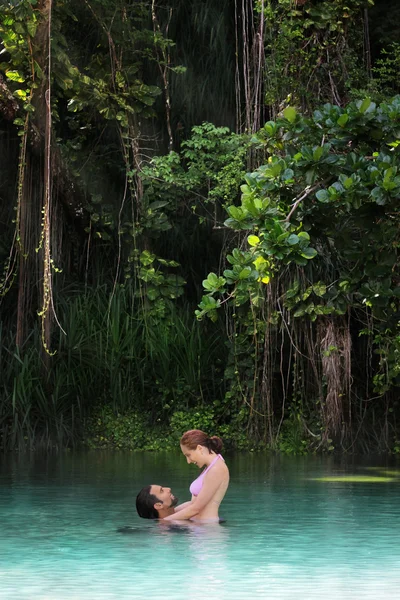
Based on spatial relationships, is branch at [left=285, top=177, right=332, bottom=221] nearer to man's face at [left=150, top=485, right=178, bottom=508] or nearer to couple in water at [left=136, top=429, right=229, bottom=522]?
couple in water at [left=136, top=429, right=229, bottom=522]

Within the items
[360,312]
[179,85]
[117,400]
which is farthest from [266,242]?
[179,85]

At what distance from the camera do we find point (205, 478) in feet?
28.8

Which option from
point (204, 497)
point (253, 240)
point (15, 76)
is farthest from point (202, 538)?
point (15, 76)

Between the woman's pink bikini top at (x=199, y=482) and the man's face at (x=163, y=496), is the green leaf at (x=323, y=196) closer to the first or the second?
the woman's pink bikini top at (x=199, y=482)

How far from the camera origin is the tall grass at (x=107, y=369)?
49.3 ft

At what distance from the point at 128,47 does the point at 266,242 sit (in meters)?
6.59

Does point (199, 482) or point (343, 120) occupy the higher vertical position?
point (343, 120)

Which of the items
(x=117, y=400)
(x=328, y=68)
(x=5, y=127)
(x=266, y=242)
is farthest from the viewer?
(x=5, y=127)

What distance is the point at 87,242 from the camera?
16375 mm

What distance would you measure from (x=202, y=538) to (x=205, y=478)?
62 centimetres

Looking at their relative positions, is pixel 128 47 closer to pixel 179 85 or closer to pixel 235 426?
pixel 179 85

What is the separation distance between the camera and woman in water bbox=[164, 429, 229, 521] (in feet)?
28.8

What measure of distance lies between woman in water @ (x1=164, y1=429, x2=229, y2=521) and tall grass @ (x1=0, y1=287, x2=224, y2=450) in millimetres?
6336

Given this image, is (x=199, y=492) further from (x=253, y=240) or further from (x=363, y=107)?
(x=363, y=107)
